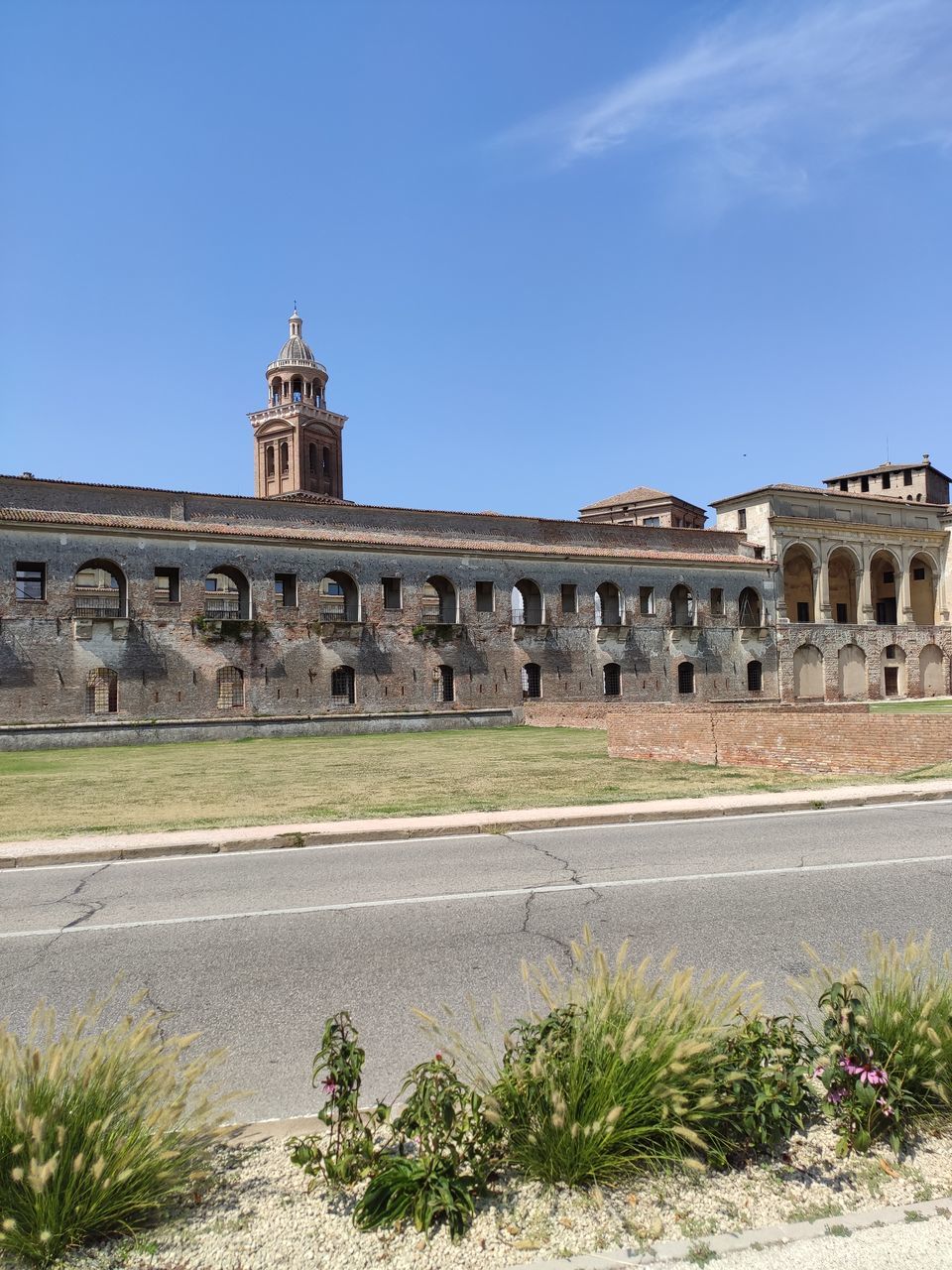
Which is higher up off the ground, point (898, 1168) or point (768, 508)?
point (768, 508)

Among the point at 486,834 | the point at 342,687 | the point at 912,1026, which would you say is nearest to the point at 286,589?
the point at 342,687

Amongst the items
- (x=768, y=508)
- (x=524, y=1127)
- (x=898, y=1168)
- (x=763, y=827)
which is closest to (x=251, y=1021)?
(x=524, y=1127)

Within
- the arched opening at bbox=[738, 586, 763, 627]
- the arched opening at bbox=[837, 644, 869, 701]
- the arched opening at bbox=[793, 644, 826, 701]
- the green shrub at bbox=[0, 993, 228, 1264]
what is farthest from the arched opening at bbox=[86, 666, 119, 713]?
the arched opening at bbox=[837, 644, 869, 701]

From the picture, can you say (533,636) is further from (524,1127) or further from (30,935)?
(524,1127)

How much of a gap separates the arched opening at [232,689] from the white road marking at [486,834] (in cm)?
2667

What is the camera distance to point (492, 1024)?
16.0 ft

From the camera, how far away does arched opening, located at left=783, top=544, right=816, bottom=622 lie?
192 feet

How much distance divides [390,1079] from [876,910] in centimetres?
452

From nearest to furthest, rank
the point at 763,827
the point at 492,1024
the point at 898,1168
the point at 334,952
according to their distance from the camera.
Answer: the point at 898,1168
the point at 492,1024
the point at 334,952
the point at 763,827

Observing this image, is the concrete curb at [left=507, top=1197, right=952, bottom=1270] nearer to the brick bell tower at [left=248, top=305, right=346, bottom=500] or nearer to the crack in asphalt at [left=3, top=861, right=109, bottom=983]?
the crack in asphalt at [left=3, top=861, right=109, bottom=983]

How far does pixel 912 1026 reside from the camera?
3.79m

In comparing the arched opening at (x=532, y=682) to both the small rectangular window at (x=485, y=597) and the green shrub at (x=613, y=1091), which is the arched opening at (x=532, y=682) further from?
the green shrub at (x=613, y=1091)

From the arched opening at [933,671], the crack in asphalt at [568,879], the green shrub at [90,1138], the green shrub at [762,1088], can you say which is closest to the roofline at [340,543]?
the arched opening at [933,671]

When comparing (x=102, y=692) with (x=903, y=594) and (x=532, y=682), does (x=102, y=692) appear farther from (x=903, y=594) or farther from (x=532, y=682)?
(x=903, y=594)
